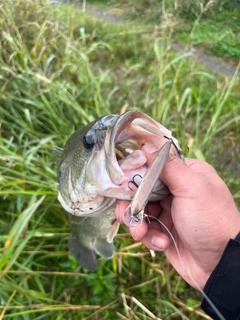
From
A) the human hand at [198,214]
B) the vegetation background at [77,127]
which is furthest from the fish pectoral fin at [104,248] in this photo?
the human hand at [198,214]

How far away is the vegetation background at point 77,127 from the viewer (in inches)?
68.4

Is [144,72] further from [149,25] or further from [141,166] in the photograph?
[141,166]

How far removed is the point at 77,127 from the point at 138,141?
4.96 feet

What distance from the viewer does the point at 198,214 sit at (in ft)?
3.40

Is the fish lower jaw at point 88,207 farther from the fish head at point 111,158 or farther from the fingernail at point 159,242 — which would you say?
the fingernail at point 159,242

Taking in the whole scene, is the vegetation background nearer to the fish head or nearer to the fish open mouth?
the fish head

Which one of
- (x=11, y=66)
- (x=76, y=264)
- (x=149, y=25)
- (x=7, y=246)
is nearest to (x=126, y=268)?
(x=76, y=264)

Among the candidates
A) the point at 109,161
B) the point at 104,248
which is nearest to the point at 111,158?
the point at 109,161

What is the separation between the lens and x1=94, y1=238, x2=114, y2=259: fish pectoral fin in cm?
172

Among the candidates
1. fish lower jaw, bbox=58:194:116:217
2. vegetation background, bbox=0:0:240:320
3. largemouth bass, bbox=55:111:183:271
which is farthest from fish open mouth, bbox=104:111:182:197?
vegetation background, bbox=0:0:240:320

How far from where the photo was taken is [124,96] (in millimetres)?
2643

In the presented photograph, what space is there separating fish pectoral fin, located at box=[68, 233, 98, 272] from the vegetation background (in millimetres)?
154

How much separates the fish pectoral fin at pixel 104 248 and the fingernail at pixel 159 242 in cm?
52

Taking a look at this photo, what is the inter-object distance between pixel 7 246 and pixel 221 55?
2.49 meters
